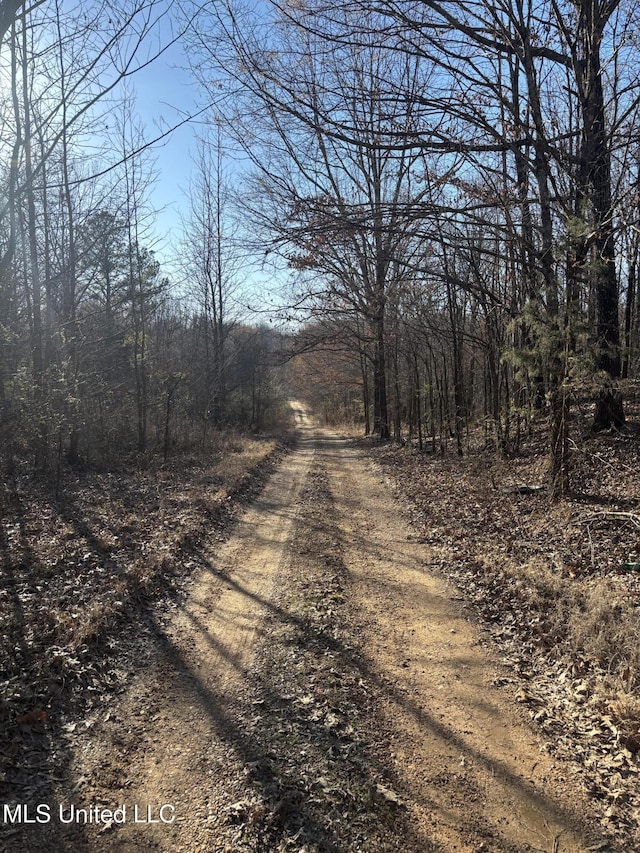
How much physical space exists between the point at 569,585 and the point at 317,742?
3379 mm

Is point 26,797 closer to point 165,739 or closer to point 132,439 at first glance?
point 165,739

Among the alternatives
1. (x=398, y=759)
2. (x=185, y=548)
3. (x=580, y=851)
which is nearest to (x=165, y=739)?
(x=398, y=759)

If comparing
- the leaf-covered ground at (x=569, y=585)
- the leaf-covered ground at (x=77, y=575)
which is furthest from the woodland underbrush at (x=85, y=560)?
the leaf-covered ground at (x=569, y=585)

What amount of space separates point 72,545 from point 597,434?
10.1 meters

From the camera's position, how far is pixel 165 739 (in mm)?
3441

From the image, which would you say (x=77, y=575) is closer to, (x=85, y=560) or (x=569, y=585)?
(x=85, y=560)

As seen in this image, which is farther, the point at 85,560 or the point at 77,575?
the point at 85,560

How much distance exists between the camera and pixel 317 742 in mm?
3375

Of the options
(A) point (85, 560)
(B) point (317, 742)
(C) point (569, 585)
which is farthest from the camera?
(A) point (85, 560)

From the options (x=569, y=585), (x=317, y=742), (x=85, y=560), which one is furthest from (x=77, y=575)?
(x=569, y=585)

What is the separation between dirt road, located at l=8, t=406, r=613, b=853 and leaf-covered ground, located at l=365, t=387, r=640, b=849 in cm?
25

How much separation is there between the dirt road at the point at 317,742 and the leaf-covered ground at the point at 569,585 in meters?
0.25

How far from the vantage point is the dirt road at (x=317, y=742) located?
8.83 ft

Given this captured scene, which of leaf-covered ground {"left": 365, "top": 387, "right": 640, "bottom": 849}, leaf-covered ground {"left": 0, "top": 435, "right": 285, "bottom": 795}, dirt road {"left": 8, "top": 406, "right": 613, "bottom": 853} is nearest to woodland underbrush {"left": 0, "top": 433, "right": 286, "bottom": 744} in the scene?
leaf-covered ground {"left": 0, "top": 435, "right": 285, "bottom": 795}
